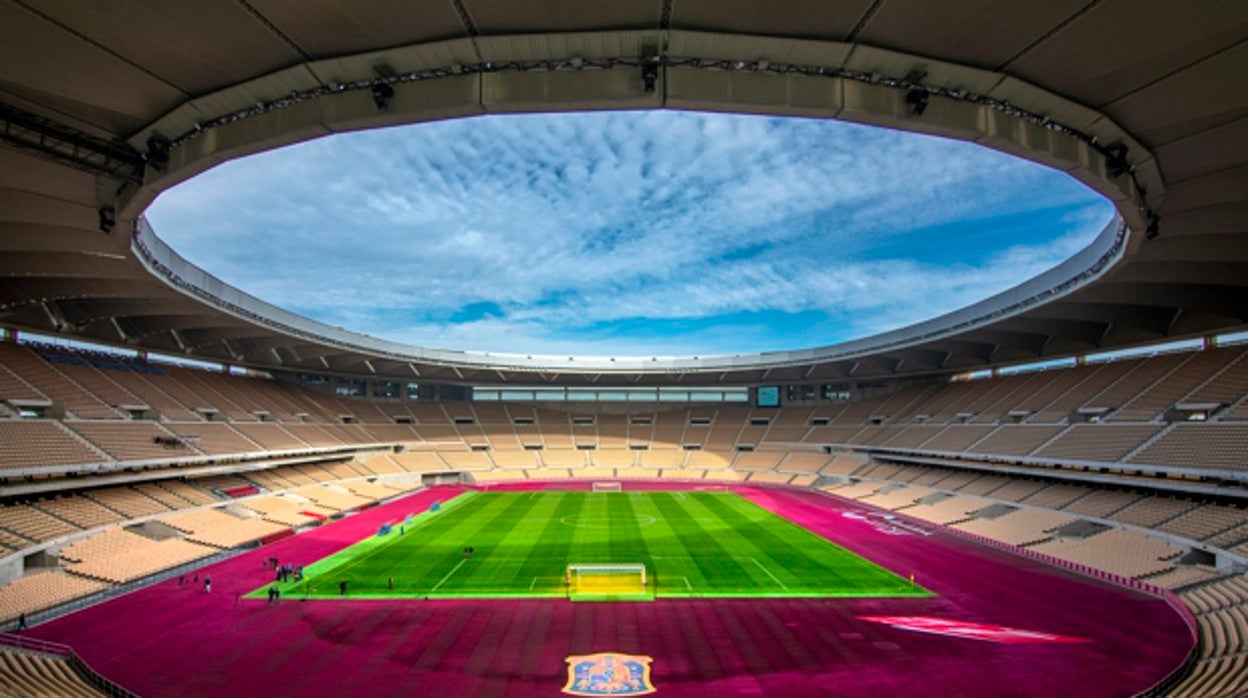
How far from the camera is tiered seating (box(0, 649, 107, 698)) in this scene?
43.7 ft

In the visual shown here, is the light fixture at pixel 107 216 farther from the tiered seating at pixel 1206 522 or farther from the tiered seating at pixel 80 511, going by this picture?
the tiered seating at pixel 1206 522

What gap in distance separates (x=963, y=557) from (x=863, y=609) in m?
10.9

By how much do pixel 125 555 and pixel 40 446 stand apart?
262 inches

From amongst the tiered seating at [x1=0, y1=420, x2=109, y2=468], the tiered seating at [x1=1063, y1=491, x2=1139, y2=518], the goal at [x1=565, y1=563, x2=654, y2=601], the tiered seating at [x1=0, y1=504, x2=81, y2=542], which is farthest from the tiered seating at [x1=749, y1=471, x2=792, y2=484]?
the tiered seating at [x1=0, y1=504, x2=81, y2=542]

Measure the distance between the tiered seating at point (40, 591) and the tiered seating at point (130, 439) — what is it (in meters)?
8.78

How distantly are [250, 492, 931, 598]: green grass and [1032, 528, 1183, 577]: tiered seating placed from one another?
901 cm

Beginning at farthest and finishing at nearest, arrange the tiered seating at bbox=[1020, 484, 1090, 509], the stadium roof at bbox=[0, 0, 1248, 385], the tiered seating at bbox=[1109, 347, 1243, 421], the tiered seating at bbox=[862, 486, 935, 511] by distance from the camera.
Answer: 1. the tiered seating at bbox=[862, 486, 935, 511]
2. the tiered seating at bbox=[1020, 484, 1090, 509]
3. the tiered seating at bbox=[1109, 347, 1243, 421]
4. the stadium roof at bbox=[0, 0, 1248, 385]

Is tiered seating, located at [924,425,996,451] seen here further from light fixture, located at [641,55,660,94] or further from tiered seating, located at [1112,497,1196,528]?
light fixture, located at [641,55,660,94]

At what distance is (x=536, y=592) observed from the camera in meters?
23.9

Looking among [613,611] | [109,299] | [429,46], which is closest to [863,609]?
[613,611]

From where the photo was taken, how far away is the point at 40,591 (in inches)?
837

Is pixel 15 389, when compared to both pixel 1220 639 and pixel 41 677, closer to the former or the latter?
pixel 41 677

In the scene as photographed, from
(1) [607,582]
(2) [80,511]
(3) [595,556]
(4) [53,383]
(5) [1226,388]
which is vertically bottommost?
(3) [595,556]

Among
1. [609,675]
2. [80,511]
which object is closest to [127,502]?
[80,511]
